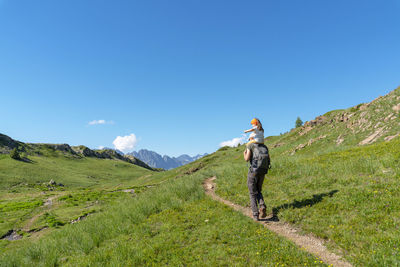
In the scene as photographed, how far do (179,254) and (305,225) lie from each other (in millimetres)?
4957

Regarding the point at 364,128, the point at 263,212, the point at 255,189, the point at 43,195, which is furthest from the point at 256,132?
the point at 43,195

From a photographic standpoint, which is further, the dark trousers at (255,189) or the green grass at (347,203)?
the dark trousers at (255,189)

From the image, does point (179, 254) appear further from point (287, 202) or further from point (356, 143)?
point (356, 143)

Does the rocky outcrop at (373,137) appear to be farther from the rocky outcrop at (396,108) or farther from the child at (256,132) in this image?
the child at (256,132)

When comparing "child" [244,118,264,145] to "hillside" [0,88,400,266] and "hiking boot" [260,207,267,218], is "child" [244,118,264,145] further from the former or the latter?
"hillside" [0,88,400,266]

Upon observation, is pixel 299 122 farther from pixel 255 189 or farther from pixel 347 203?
pixel 255 189

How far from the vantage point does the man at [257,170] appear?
8.83m

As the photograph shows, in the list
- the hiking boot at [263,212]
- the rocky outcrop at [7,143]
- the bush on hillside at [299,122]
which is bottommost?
the hiking boot at [263,212]

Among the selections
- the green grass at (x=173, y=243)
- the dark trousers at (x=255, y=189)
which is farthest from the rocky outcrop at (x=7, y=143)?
the dark trousers at (x=255, y=189)

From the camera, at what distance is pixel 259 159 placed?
8.83 meters

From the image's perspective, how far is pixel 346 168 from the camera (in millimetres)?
11898

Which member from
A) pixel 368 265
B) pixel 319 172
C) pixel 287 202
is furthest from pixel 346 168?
pixel 368 265

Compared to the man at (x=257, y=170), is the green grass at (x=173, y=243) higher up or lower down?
lower down

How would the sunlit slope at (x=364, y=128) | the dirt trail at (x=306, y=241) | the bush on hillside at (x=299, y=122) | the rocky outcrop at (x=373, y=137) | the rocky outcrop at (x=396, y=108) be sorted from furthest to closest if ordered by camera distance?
the bush on hillside at (x=299, y=122) < the rocky outcrop at (x=396, y=108) < the sunlit slope at (x=364, y=128) < the rocky outcrop at (x=373, y=137) < the dirt trail at (x=306, y=241)
